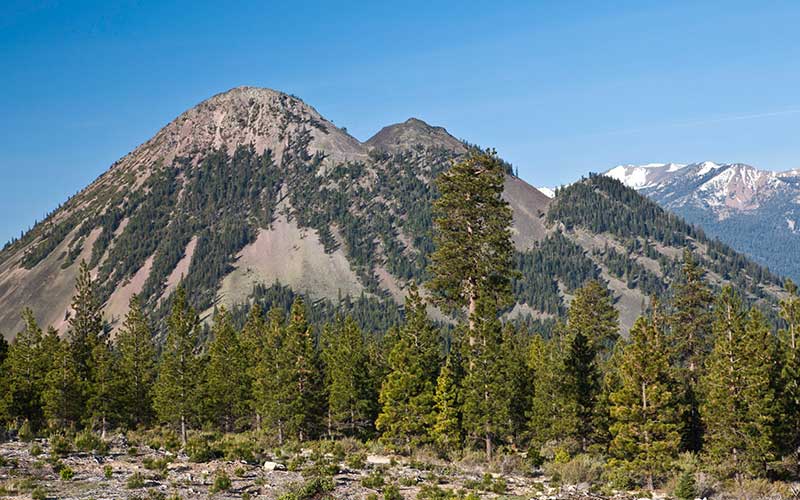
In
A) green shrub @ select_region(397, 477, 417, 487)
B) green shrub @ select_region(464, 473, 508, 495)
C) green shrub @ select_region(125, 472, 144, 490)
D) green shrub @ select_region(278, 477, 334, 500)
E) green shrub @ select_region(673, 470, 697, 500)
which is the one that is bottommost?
green shrub @ select_region(673, 470, 697, 500)

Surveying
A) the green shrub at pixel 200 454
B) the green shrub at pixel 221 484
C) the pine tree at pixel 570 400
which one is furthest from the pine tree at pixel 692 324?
the green shrub at pixel 221 484

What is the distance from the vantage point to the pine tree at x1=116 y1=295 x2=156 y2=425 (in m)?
Answer: 68.0

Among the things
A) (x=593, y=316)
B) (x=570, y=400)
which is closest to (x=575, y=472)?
(x=570, y=400)

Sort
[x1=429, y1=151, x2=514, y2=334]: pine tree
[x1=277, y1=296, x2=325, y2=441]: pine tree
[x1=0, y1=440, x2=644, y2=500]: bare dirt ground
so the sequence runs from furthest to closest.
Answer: [x1=277, y1=296, x2=325, y2=441]: pine tree, [x1=429, y1=151, x2=514, y2=334]: pine tree, [x1=0, y1=440, x2=644, y2=500]: bare dirt ground

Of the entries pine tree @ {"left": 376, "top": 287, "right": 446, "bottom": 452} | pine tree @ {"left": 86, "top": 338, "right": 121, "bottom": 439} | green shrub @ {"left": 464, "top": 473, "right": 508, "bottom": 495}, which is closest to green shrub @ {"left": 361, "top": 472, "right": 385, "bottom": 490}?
green shrub @ {"left": 464, "top": 473, "right": 508, "bottom": 495}

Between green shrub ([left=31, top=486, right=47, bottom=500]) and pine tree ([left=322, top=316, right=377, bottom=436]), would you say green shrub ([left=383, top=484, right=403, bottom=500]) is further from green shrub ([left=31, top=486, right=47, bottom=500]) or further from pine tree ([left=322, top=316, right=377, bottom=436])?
pine tree ([left=322, top=316, right=377, bottom=436])

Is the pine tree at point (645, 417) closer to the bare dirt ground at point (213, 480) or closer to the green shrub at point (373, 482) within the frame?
the bare dirt ground at point (213, 480)

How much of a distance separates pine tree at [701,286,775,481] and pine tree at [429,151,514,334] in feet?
49.7

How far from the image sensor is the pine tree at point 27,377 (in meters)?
63.1

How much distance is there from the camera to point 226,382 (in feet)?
237

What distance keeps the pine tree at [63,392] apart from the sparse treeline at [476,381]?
0.14 metres

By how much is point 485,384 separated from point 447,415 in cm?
401

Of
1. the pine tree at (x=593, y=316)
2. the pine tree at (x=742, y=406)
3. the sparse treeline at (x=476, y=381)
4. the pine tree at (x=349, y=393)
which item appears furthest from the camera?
the pine tree at (x=593, y=316)

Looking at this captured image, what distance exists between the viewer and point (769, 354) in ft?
149
